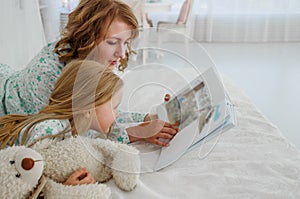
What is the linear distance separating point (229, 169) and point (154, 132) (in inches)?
10.2

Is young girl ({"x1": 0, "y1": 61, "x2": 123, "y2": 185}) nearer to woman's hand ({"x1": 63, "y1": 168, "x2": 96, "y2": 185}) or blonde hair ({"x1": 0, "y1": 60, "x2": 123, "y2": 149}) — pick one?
blonde hair ({"x1": 0, "y1": 60, "x2": 123, "y2": 149})

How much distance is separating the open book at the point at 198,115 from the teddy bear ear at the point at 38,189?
323 millimetres

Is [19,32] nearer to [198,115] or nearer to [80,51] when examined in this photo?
[80,51]

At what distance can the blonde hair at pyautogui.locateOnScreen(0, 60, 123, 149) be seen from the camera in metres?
1.01

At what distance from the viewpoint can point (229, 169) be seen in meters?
1.08

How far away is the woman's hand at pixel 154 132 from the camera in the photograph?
47.5 inches

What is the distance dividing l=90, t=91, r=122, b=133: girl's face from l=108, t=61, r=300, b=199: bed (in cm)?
9

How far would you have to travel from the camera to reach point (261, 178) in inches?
40.8

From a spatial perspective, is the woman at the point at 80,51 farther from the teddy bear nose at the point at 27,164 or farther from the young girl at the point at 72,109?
the teddy bear nose at the point at 27,164

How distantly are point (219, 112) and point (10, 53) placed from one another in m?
1.35

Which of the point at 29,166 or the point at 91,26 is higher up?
the point at 91,26

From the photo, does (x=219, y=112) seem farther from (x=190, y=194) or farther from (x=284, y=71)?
(x=284, y=71)

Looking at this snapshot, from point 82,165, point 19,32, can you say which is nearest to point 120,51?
point 82,165

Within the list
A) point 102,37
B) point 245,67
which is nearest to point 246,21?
point 245,67
